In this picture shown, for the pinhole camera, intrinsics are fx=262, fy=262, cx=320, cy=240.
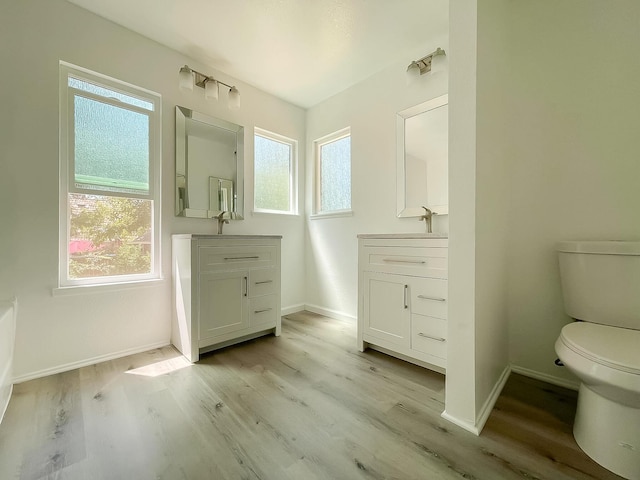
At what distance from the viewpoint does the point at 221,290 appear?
2.01 meters

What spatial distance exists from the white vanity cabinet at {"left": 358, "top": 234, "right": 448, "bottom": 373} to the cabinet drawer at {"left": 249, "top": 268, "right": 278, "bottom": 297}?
800mm

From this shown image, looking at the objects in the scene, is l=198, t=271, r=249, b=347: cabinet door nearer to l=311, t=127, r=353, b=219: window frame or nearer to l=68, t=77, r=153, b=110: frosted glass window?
l=311, t=127, r=353, b=219: window frame

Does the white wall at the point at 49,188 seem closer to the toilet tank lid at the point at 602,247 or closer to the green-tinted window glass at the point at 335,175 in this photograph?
the green-tinted window glass at the point at 335,175

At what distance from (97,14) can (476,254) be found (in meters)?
2.89

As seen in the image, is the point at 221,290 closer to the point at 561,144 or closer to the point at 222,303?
the point at 222,303

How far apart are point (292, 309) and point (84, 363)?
5.96 ft

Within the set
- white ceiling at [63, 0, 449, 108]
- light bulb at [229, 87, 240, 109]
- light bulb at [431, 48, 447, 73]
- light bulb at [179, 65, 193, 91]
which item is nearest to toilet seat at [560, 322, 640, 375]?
light bulb at [431, 48, 447, 73]

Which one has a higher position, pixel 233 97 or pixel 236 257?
pixel 233 97

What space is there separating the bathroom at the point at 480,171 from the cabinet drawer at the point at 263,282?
686 millimetres

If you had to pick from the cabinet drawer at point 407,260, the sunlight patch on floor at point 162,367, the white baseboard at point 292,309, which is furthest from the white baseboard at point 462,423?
the white baseboard at point 292,309

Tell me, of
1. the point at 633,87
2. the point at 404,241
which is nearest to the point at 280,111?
the point at 404,241

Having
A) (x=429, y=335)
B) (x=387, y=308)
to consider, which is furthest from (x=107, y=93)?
(x=429, y=335)

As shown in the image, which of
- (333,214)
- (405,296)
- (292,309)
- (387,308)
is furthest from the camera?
(292,309)

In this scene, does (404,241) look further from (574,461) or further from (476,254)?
(574,461)
